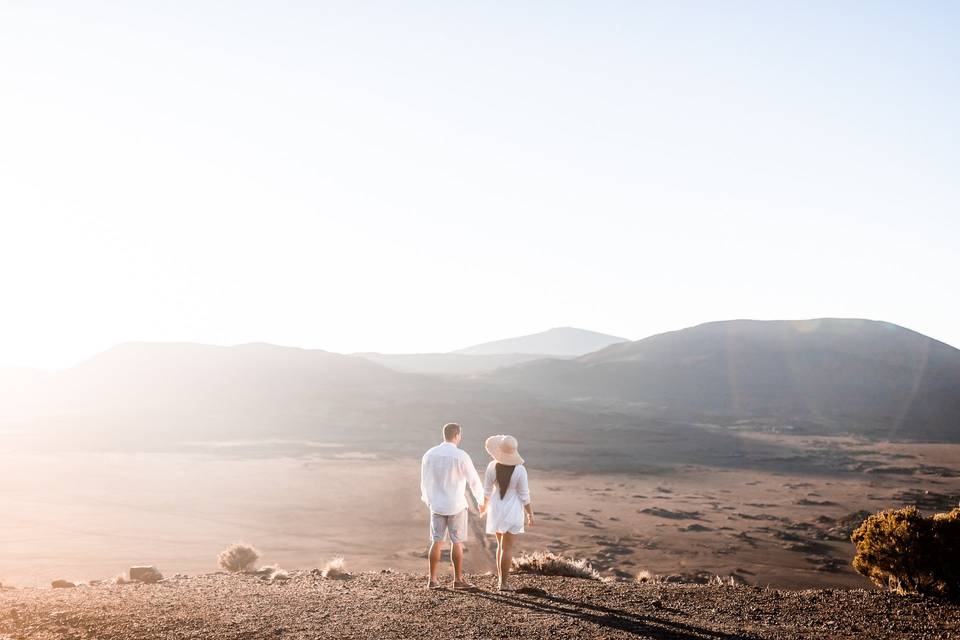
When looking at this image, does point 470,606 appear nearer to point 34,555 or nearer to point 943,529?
point 943,529

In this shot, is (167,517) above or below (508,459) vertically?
below

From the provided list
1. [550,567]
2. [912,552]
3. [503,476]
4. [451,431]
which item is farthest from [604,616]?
[912,552]

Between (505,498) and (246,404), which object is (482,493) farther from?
(246,404)

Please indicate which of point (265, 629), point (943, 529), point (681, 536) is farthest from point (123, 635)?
point (681, 536)

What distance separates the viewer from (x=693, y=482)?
3581 centimetres

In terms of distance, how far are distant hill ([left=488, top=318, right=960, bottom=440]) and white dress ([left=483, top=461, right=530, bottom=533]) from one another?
64033 millimetres

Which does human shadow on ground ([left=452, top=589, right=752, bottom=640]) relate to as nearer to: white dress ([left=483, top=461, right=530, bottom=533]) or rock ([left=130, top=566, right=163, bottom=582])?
white dress ([left=483, top=461, right=530, bottom=533])

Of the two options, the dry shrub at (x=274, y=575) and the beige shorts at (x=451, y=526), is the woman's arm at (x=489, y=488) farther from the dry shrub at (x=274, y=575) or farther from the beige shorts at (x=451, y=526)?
the dry shrub at (x=274, y=575)

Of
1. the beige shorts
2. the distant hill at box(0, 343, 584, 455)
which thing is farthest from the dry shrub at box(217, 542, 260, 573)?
the distant hill at box(0, 343, 584, 455)

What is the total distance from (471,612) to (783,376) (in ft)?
300

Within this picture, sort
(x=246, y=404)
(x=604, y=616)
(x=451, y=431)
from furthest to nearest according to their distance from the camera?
(x=246, y=404) → (x=451, y=431) → (x=604, y=616)

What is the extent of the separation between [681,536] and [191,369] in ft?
278

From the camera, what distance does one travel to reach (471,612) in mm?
6816

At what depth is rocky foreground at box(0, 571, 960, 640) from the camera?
6281mm
